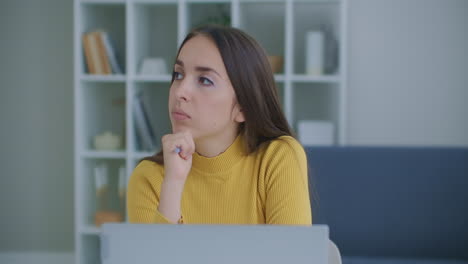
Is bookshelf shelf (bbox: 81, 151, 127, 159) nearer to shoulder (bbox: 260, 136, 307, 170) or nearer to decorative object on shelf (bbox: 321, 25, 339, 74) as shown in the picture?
decorative object on shelf (bbox: 321, 25, 339, 74)

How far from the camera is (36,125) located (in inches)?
154

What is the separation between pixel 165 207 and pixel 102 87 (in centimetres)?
245

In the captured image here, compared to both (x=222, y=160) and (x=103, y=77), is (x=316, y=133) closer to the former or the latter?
(x=103, y=77)

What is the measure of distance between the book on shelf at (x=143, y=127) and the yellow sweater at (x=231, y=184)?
5.92 ft

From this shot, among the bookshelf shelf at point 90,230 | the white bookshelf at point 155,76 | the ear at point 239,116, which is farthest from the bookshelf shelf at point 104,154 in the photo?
the ear at point 239,116

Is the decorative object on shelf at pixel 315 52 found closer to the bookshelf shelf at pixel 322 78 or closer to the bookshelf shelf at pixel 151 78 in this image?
the bookshelf shelf at pixel 322 78

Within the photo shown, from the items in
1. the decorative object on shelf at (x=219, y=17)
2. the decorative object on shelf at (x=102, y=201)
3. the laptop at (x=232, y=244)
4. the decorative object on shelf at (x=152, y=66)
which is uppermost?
the decorative object on shelf at (x=219, y=17)

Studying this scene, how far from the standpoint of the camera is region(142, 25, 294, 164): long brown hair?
1465 mm

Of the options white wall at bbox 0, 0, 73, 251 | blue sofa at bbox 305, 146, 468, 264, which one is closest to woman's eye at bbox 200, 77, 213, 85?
blue sofa at bbox 305, 146, 468, 264

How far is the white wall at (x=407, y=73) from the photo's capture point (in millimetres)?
3549

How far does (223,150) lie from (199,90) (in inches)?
9.6

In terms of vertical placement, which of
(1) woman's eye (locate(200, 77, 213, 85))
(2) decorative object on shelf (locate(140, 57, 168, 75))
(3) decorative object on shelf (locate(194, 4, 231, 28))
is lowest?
(1) woman's eye (locate(200, 77, 213, 85))

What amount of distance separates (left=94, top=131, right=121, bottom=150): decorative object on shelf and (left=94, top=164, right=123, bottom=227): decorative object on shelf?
0.13 metres

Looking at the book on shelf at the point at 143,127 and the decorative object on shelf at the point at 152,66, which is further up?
the decorative object on shelf at the point at 152,66
